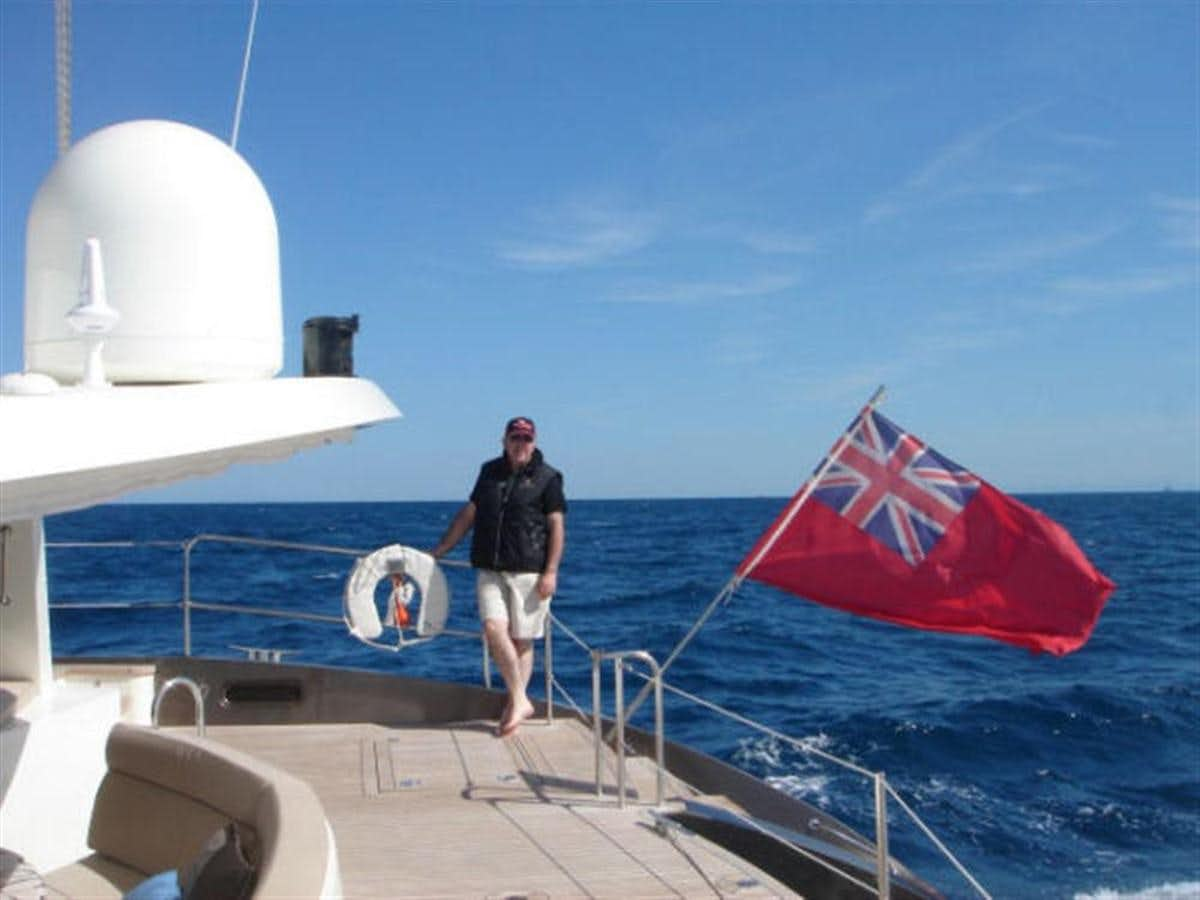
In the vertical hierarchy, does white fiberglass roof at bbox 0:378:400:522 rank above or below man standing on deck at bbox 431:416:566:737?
above

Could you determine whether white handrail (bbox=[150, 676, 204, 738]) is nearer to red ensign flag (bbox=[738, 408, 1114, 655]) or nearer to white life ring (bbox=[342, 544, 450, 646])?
white life ring (bbox=[342, 544, 450, 646])

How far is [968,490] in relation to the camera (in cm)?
553

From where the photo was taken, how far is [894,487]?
18.6ft

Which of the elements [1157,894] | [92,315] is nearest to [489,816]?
[92,315]

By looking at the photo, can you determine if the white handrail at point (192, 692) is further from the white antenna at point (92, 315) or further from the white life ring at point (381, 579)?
the white antenna at point (92, 315)

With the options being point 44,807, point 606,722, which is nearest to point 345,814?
point 44,807

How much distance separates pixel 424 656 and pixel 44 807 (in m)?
10.6

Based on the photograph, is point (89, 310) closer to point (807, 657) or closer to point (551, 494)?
point (551, 494)

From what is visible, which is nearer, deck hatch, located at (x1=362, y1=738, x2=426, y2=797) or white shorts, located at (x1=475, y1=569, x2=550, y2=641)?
deck hatch, located at (x1=362, y1=738, x2=426, y2=797)

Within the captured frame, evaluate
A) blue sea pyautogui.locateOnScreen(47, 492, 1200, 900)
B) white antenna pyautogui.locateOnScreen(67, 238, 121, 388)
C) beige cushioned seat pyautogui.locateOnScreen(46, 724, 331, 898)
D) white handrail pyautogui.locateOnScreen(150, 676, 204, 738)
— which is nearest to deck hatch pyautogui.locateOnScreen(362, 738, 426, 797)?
white handrail pyautogui.locateOnScreen(150, 676, 204, 738)

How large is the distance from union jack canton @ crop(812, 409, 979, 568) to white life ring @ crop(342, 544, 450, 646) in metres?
2.71

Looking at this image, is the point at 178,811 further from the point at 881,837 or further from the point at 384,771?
the point at 881,837

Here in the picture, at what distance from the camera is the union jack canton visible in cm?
551

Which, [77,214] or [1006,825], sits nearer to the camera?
[77,214]
